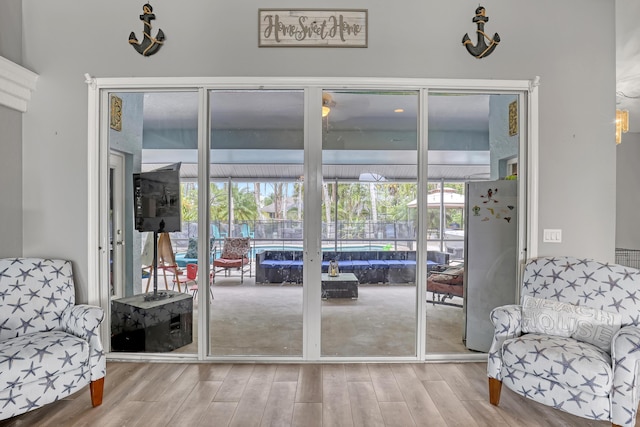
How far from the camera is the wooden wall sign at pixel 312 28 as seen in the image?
289cm

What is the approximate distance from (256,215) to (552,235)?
2.54 m

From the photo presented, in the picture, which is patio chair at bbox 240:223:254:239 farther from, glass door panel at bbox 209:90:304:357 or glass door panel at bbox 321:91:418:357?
glass door panel at bbox 321:91:418:357

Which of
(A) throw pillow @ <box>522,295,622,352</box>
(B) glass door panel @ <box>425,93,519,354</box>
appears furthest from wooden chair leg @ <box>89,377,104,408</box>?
(A) throw pillow @ <box>522,295,622,352</box>

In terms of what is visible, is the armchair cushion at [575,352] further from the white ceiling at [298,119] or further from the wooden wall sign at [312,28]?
the wooden wall sign at [312,28]

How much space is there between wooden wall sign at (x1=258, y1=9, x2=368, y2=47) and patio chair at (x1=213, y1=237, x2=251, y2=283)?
1.68 meters

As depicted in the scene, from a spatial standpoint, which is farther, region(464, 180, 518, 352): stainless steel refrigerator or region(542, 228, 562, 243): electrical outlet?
region(464, 180, 518, 352): stainless steel refrigerator

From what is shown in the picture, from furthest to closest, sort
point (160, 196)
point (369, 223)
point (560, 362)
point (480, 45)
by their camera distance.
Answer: point (369, 223) < point (160, 196) < point (480, 45) < point (560, 362)

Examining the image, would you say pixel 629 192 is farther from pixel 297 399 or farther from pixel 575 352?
pixel 297 399

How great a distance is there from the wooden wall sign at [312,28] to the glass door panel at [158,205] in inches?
33.3

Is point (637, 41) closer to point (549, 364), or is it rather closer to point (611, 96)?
point (611, 96)

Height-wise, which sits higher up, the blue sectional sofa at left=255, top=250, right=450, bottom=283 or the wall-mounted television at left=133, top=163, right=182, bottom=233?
the wall-mounted television at left=133, top=163, right=182, bottom=233

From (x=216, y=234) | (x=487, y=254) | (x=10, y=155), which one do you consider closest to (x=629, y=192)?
(x=487, y=254)

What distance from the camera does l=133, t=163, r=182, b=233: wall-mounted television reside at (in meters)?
3.01

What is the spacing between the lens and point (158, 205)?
3.03 metres
